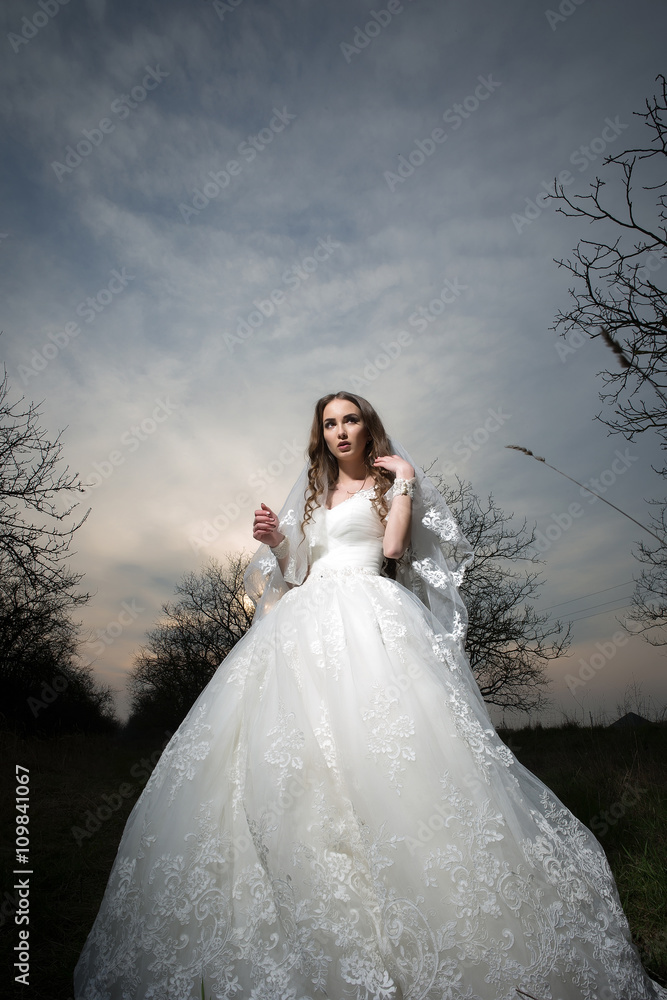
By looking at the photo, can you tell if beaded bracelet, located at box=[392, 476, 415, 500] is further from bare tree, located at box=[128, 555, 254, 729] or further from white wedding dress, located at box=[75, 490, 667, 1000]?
bare tree, located at box=[128, 555, 254, 729]

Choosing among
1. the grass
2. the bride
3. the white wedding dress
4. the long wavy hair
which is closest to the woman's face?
the long wavy hair

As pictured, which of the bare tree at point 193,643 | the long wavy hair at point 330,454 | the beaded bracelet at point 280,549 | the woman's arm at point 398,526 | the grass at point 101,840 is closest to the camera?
the grass at point 101,840

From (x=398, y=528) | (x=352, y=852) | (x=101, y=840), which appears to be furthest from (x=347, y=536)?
(x=101, y=840)

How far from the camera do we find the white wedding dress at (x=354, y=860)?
188 cm

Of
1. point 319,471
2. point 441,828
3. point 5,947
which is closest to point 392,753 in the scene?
point 441,828

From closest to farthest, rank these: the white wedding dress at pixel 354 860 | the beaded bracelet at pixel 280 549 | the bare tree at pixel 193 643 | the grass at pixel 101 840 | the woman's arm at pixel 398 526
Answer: the white wedding dress at pixel 354 860
the grass at pixel 101 840
the woman's arm at pixel 398 526
the beaded bracelet at pixel 280 549
the bare tree at pixel 193 643

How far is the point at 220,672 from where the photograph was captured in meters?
2.86

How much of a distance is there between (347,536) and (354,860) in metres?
1.78

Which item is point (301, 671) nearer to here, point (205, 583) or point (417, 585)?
point (417, 585)

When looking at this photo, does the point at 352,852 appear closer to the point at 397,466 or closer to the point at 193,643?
the point at 397,466

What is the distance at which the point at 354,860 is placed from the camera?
207cm

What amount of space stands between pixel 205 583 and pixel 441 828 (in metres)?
19.9

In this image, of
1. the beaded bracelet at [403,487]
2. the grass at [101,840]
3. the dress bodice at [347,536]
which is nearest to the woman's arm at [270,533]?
the dress bodice at [347,536]

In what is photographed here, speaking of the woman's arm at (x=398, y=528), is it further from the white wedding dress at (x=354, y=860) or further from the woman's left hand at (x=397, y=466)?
the white wedding dress at (x=354, y=860)
